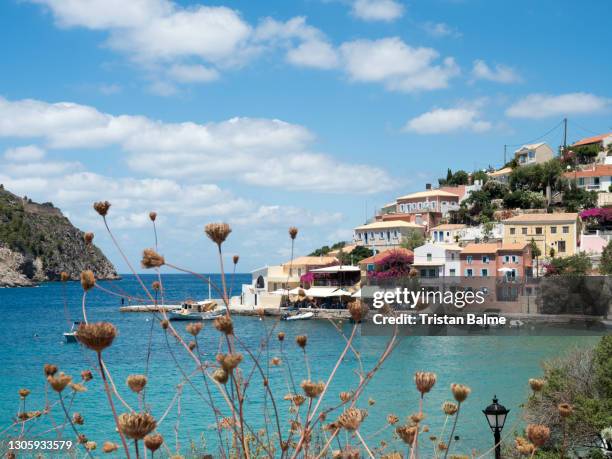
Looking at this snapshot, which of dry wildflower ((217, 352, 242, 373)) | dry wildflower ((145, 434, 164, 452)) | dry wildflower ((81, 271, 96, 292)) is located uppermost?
dry wildflower ((81, 271, 96, 292))

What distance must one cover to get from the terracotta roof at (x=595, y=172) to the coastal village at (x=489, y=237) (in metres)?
0.09

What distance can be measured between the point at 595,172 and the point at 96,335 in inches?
2502

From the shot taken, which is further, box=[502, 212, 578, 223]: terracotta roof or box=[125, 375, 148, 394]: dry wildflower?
box=[502, 212, 578, 223]: terracotta roof

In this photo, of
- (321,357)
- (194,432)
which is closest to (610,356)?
(194,432)

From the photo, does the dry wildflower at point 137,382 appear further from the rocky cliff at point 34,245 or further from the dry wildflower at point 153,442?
the rocky cliff at point 34,245

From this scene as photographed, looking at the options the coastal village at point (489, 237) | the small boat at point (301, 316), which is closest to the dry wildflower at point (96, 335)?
the coastal village at point (489, 237)

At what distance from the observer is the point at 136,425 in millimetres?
1700

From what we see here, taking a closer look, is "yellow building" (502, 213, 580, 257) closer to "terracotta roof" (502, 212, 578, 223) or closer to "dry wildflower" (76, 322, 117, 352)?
"terracotta roof" (502, 212, 578, 223)

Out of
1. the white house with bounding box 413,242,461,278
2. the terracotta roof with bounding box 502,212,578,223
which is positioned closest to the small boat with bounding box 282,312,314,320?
the white house with bounding box 413,242,461,278

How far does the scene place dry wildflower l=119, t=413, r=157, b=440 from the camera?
66.3 inches

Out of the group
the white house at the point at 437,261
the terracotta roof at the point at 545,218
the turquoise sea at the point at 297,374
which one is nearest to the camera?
the turquoise sea at the point at 297,374

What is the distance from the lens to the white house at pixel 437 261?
46094 mm

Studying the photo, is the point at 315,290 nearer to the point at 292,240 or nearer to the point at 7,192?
the point at 292,240

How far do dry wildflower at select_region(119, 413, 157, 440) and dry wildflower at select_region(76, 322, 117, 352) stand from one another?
19 cm
